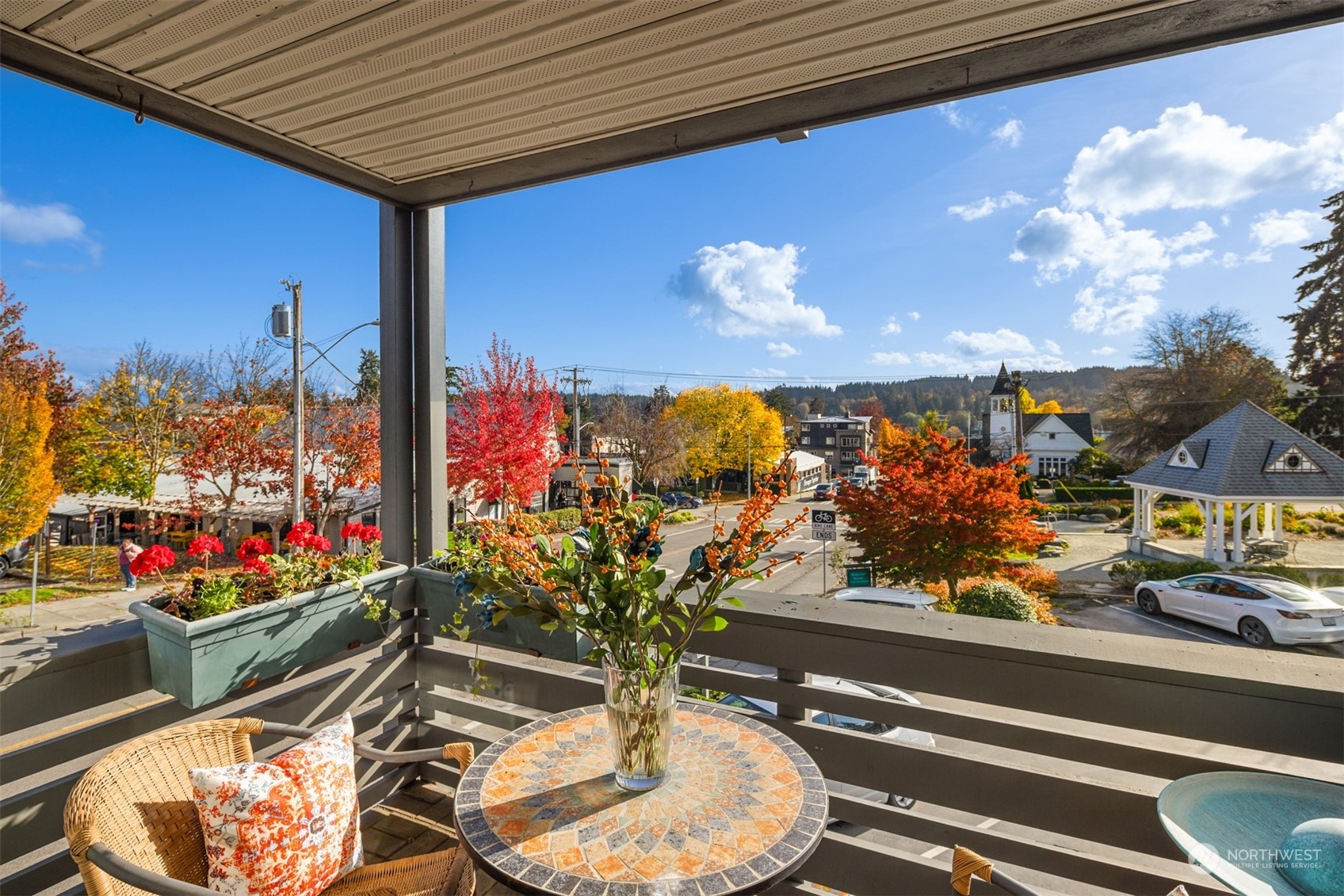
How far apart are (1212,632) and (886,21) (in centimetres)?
167

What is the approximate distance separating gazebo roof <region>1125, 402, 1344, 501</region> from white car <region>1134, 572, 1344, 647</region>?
230 mm

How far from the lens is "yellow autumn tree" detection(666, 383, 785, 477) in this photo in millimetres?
2213

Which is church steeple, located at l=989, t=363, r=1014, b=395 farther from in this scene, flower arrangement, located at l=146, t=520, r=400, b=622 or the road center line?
flower arrangement, located at l=146, t=520, r=400, b=622

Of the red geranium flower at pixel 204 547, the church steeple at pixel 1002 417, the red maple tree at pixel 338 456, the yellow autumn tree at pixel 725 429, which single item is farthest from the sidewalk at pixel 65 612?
the church steeple at pixel 1002 417

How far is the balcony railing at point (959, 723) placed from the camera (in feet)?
4.31

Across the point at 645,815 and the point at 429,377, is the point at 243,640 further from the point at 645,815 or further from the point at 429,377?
the point at 645,815

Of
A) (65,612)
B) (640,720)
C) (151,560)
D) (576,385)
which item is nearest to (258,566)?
(151,560)

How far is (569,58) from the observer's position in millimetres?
1493

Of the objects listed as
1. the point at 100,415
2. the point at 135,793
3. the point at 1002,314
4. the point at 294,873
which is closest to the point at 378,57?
the point at 100,415

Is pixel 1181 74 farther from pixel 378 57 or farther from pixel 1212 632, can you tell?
pixel 378 57

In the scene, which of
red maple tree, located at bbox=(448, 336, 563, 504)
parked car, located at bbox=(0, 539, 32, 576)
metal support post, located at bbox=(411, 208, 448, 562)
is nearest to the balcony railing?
parked car, located at bbox=(0, 539, 32, 576)

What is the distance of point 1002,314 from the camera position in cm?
235

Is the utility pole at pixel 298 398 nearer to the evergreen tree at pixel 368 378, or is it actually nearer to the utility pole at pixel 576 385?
the evergreen tree at pixel 368 378

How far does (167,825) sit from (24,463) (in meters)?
0.91
